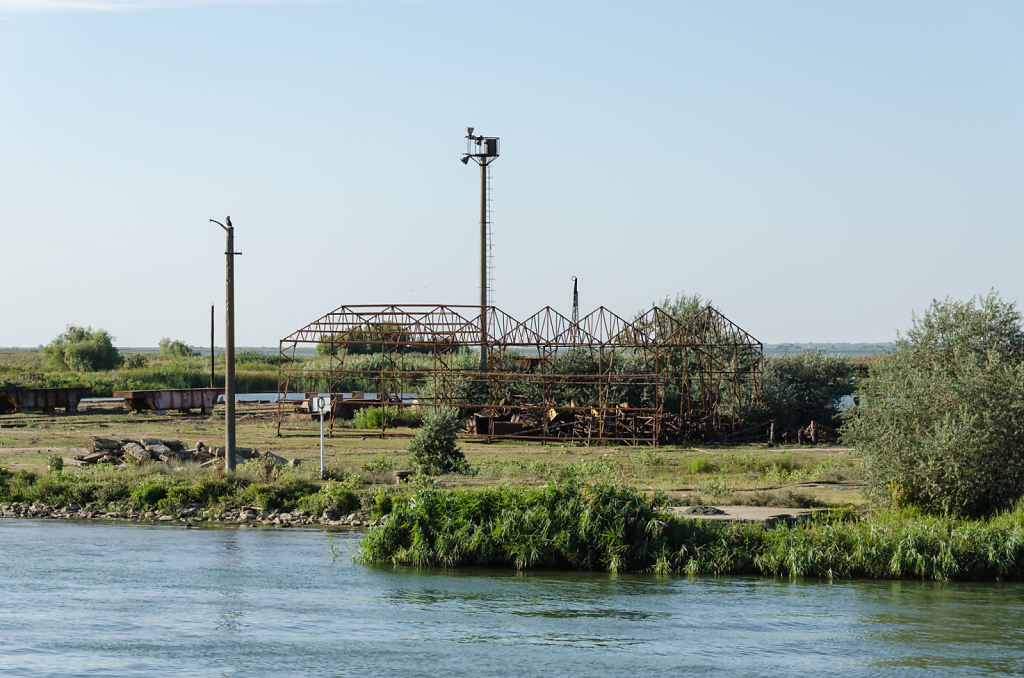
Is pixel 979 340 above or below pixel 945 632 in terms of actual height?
above

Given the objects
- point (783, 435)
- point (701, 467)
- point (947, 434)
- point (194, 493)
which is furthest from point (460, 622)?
point (783, 435)

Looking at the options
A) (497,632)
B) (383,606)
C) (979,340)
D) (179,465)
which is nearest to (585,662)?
(497,632)

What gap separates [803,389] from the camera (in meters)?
55.3

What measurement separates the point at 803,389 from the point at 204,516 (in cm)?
3348

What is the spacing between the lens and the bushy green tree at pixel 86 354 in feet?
324

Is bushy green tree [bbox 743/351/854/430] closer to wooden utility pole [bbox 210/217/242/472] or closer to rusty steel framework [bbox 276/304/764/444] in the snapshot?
rusty steel framework [bbox 276/304/764/444]

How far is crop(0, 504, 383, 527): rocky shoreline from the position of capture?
95.6 ft

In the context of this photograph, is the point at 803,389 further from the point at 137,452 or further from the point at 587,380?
the point at 137,452

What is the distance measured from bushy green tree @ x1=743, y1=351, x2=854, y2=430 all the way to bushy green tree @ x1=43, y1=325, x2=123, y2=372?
64.8 meters

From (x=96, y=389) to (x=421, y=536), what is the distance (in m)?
59.6

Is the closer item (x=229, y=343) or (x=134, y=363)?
(x=229, y=343)

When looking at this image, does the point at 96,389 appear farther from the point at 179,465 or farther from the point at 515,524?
the point at 515,524

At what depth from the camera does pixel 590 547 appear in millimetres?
23375

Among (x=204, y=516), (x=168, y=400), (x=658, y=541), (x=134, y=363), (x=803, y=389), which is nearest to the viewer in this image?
(x=658, y=541)
